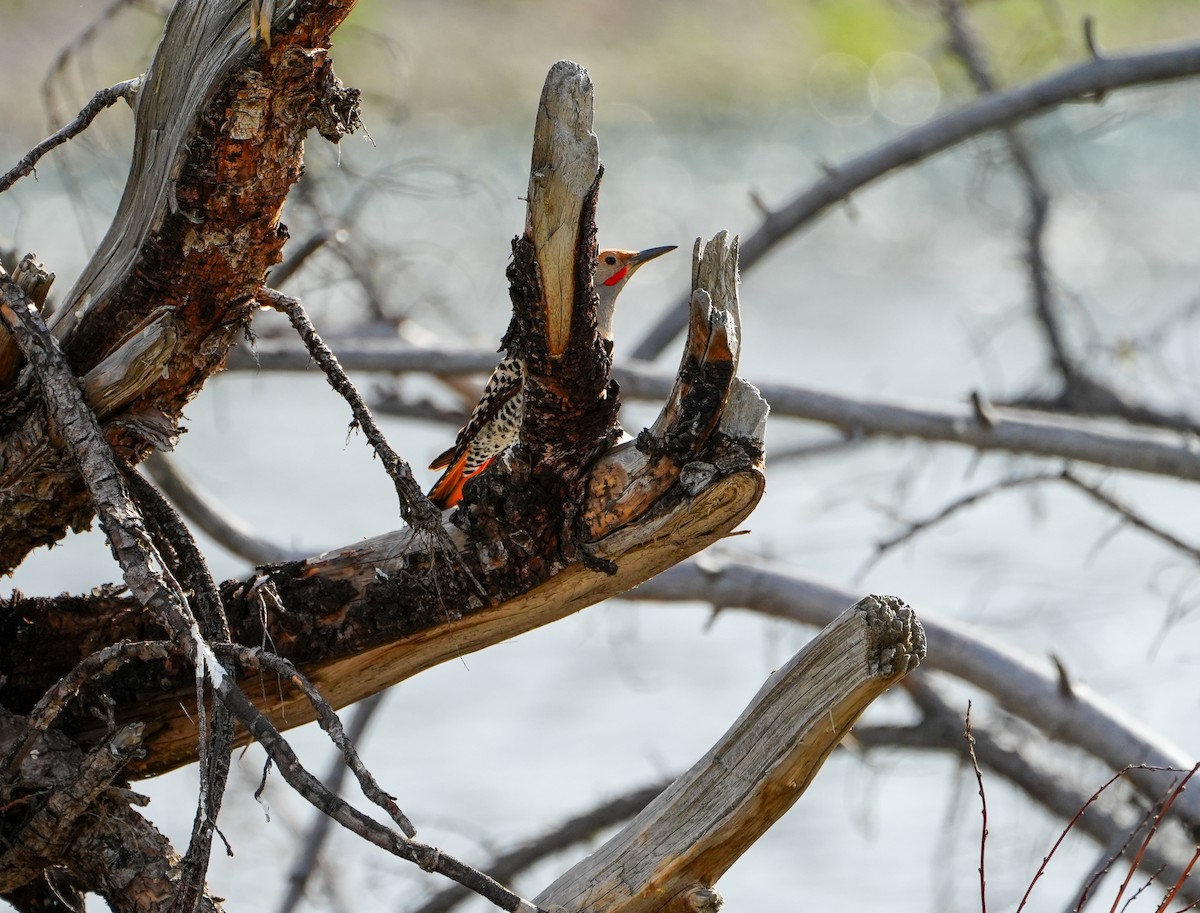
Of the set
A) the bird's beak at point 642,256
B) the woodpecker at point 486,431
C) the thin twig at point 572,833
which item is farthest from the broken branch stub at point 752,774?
the thin twig at point 572,833

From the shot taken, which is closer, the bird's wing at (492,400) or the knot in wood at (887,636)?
the knot in wood at (887,636)

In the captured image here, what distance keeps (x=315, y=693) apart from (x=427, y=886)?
3027mm

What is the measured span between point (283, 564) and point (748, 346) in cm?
992

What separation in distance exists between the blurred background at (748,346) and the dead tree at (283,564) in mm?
1189

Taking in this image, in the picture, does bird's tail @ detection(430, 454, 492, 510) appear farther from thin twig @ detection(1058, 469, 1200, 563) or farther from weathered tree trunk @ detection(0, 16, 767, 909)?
thin twig @ detection(1058, 469, 1200, 563)

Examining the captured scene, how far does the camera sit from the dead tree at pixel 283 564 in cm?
165

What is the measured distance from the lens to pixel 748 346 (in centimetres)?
1172

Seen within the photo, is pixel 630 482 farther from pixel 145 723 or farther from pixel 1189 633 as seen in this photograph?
pixel 1189 633

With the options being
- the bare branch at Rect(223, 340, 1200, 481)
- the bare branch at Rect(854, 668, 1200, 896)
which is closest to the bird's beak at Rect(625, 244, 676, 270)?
the bare branch at Rect(223, 340, 1200, 481)

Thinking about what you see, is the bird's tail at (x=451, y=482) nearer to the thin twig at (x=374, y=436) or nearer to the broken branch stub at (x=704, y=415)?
the thin twig at (x=374, y=436)

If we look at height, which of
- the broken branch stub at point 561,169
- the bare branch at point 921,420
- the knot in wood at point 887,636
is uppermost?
the bare branch at point 921,420

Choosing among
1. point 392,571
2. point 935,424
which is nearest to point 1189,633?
point 935,424

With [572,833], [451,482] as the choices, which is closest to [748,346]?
[572,833]

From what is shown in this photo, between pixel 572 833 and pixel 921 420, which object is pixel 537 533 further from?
pixel 572 833
